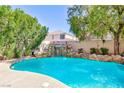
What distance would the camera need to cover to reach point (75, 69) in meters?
6.13

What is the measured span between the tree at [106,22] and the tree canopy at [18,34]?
3.12ft

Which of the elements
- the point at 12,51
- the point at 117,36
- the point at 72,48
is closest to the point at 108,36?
the point at 117,36

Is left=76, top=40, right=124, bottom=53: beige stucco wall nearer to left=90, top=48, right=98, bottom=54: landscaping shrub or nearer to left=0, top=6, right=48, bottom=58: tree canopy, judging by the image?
left=90, top=48, right=98, bottom=54: landscaping shrub

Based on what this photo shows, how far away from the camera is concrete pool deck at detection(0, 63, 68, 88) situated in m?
5.41

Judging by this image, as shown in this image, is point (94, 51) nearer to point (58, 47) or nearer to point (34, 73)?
point (58, 47)

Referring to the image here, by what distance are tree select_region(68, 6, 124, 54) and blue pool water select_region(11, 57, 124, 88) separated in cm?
48

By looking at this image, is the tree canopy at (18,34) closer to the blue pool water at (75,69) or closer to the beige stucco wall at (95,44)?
the blue pool water at (75,69)

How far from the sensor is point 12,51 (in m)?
6.36

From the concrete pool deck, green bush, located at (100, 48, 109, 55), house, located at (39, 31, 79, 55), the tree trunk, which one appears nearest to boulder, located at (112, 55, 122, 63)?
the tree trunk
